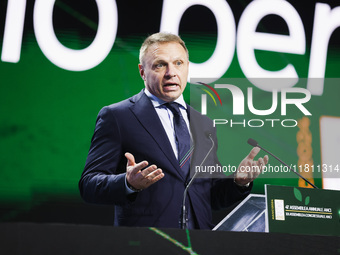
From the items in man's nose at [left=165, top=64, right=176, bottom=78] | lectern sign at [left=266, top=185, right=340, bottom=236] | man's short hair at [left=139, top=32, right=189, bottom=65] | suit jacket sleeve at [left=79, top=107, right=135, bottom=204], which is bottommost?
lectern sign at [left=266, top=185, right=340, bottom=236]

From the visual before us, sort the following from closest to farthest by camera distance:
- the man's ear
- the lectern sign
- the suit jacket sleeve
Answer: the lectern sign < the suit jacket sleeve < the man's ear

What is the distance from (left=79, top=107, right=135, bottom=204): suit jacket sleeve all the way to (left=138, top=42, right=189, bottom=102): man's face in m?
0.32

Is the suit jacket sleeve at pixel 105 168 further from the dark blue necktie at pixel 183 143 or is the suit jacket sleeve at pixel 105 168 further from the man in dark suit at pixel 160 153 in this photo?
the dark blue necktie at pixel 183 143

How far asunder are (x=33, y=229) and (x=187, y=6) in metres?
2.04

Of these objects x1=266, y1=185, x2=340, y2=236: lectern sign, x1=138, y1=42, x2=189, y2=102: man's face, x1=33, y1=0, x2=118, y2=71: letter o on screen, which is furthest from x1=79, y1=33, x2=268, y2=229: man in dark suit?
x1=33, y1=0, x2=118, y2=71: letter o on screen

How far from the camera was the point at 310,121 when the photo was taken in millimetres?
3213

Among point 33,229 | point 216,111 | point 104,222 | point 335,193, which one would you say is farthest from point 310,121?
point 33,229

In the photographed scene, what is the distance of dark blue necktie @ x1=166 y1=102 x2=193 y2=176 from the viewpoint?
269 cm

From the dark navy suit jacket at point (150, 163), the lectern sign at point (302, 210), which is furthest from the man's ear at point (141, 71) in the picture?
the lectern sign at point (302, 210)

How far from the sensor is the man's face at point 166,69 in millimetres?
2842

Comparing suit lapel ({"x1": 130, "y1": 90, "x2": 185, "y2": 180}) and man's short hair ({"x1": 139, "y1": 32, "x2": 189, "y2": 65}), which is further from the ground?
man's short hair ({"x1": 139, "y1": 32, "x2": 189, "y2": 65})

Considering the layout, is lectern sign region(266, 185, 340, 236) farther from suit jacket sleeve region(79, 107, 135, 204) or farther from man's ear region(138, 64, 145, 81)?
man's ear region(138, 64, 145, 81)

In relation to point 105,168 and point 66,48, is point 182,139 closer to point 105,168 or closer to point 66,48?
point 105,168

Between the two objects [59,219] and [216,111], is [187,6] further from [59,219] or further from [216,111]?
[59,219]
